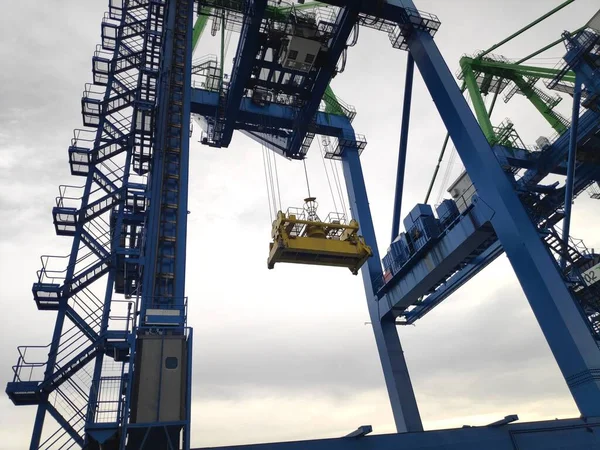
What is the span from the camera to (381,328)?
2111 centimetres

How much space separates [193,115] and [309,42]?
897 cm

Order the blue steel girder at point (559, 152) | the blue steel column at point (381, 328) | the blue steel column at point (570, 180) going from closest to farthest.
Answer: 1. the blue steel column at point (570, 180)
2. the blue steel column at point (381, 328)
3. the blue steel girder at point (559, 152)

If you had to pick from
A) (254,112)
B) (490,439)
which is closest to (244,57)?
(254,112)

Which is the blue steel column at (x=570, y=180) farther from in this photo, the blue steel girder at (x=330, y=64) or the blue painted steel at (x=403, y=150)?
the blue steel girder at (x=330, y=64)

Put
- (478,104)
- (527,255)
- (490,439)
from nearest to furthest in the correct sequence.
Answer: (490,439) → (527,255) → (478,104)

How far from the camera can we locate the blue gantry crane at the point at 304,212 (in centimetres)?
1200

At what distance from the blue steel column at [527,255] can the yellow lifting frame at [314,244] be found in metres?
4.75

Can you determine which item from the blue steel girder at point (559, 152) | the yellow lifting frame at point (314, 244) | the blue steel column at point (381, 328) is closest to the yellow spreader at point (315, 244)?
the yellow lifting frame at point (314, 244)

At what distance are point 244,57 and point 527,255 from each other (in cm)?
1286

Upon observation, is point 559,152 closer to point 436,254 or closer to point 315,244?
point 436,254

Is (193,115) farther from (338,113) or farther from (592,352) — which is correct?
(592,352)

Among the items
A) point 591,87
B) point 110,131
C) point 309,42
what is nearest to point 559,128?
point 591,87

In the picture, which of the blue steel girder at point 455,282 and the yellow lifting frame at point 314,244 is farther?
the blue steel girder at point 455,282

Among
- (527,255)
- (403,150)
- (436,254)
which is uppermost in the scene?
(403,150)
